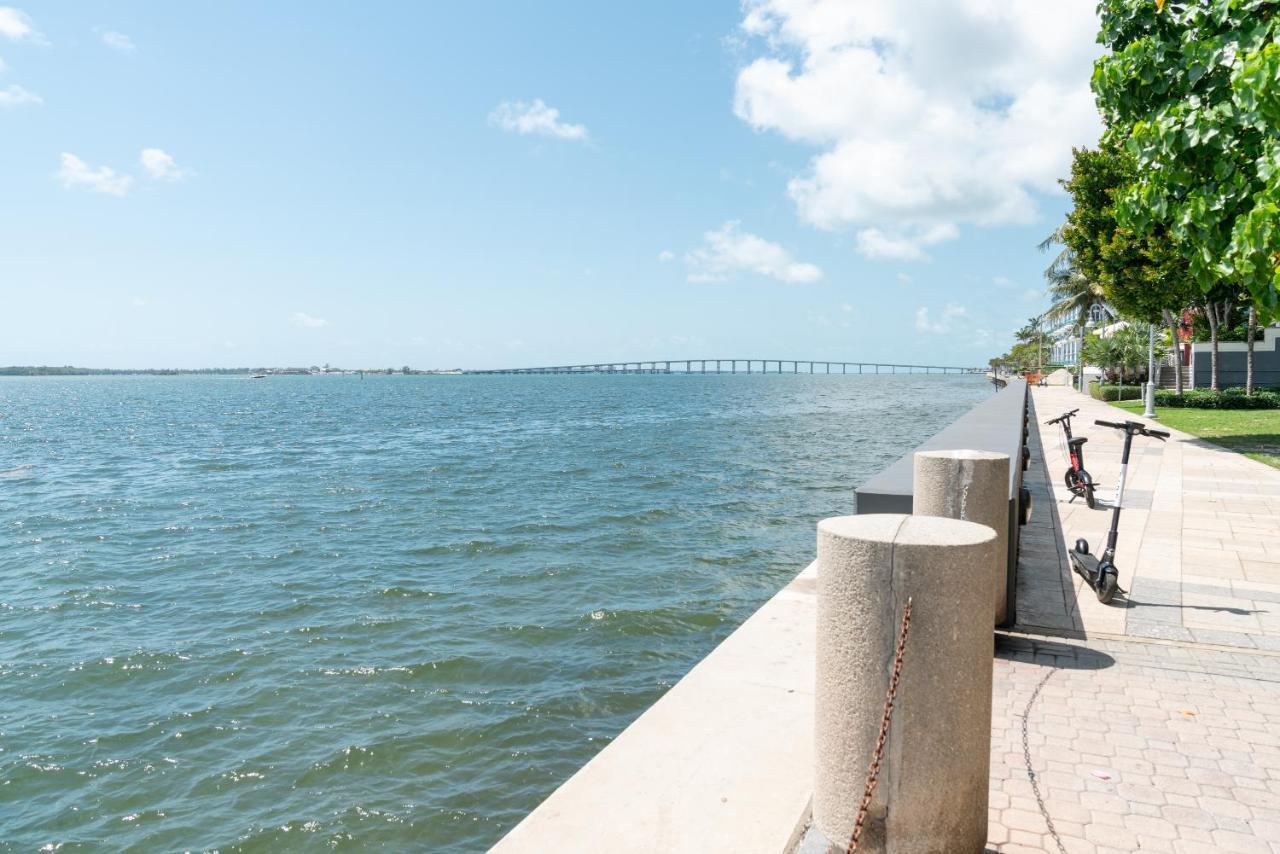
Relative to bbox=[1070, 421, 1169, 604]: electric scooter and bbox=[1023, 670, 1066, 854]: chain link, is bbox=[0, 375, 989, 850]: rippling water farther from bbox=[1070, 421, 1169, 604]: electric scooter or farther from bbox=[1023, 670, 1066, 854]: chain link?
bbox=[1070, 421, 1169, 604]: electric scooter

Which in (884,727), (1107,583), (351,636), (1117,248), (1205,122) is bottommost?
(351,636)

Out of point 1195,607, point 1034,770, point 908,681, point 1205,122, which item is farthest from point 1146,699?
point 1205,122

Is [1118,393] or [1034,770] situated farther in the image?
[1118,393]

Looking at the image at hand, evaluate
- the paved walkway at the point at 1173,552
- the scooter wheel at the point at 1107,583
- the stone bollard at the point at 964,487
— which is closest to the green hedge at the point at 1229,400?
the paved walkway at the point at 1173,552

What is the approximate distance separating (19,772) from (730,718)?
21.3 ft

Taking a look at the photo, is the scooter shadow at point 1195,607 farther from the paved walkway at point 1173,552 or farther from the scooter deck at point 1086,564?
the scooter deck at point 1086,564

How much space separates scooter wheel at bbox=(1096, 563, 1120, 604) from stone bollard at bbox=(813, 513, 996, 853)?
14.7ft

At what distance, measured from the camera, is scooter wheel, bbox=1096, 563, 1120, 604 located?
270 inches

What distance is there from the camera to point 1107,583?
6.85 metres

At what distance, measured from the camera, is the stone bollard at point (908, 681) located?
9.75ft

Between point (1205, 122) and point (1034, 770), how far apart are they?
778 cm

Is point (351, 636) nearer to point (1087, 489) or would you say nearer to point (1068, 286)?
point (1087, 489)

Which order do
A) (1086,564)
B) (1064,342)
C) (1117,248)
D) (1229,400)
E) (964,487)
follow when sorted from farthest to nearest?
1. (1064,342)
2. (1229,400)
3. (1117,248)
4. (1086,564)
5. (964,487)

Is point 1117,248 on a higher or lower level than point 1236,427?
higher
